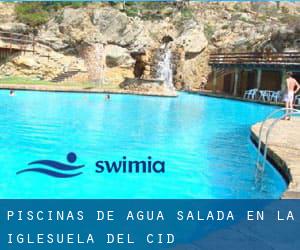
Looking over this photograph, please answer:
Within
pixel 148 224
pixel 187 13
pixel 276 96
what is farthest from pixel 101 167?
pixel 187 13

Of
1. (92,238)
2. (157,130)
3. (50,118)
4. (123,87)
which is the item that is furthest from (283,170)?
(123,87)

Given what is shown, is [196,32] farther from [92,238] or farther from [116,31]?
[92,238]

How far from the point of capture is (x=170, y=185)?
6.76 m

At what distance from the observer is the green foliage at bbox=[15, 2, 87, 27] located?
31031 millimetres

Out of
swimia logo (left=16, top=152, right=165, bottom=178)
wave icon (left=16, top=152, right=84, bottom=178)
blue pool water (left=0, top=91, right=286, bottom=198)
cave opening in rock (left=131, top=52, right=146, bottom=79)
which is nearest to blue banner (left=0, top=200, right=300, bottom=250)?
blue pool water (left=0, top=91, right=286, bottom=198)

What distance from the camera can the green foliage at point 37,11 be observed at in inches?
1222

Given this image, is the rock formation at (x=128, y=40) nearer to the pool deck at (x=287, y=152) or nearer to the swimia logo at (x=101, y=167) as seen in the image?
the pool deck at (x=287, y=152)

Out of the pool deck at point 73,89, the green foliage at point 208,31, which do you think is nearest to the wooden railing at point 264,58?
the pool deck at point 73,89

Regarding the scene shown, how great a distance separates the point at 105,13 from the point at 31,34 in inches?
200

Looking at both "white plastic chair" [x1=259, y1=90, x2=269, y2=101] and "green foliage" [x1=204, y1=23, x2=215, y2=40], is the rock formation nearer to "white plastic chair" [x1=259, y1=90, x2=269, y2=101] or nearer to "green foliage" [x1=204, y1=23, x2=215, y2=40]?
"green foliage" [x1=204, y1=23, x2=215, y2=40]

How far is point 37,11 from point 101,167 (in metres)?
27.4

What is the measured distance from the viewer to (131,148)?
375 inches

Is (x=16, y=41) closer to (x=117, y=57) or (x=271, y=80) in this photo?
(x=117, y=57)

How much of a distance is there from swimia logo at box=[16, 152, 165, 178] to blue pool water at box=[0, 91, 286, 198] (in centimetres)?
15
